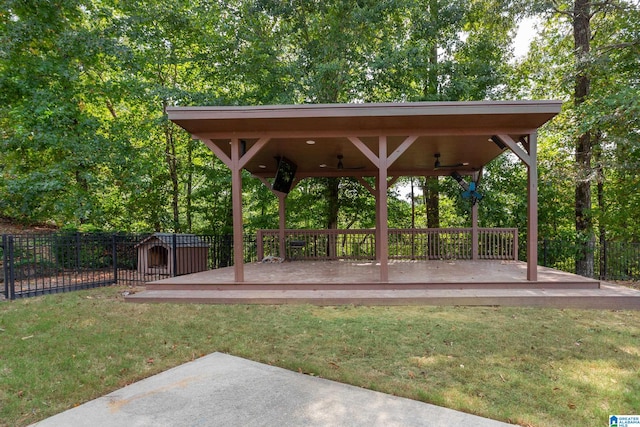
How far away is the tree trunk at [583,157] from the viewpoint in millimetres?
9211

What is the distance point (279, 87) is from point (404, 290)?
8.41 meters

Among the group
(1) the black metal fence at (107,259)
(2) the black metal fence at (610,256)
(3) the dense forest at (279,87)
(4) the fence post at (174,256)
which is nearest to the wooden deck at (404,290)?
(4) the fence post at (174,256)

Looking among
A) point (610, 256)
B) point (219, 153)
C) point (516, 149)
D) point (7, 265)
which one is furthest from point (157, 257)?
point (610, 256)

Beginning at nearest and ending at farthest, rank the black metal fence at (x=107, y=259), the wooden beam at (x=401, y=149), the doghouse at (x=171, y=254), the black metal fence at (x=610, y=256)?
the wooden beam at (x=401, y=149), the black metal fence at (x=107, y=259), the doghouse at (x=171, y=254), the black metal fence at (x=610, y=256)

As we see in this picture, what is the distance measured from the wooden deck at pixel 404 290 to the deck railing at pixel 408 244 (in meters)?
3.01

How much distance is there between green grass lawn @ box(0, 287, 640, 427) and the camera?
251 cm

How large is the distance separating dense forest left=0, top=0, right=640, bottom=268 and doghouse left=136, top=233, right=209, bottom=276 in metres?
2.44

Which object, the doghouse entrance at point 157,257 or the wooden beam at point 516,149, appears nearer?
the wooden beam at point 516,149

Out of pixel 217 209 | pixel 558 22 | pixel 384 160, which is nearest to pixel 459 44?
pixel 558 22

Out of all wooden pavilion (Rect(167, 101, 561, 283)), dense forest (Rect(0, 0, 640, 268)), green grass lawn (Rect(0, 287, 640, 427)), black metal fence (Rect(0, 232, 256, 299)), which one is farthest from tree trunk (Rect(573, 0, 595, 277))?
black metal fence (Rect(0, 232, 256, 299))

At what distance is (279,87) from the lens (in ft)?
37.3

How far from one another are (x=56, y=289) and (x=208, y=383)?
570 centimetres

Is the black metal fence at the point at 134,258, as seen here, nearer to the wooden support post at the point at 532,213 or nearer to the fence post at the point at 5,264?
the fence post at the point at 5,264

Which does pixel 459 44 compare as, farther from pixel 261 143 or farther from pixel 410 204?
A: pixel 261 143
